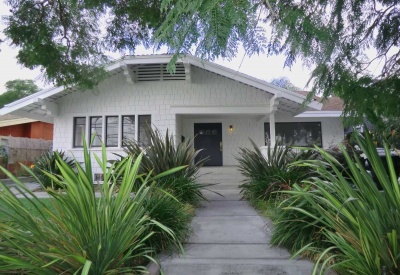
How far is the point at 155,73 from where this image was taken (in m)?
11.6

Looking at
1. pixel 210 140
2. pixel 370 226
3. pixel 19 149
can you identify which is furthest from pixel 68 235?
pixel 19 149

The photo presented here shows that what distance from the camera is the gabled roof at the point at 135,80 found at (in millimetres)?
10555

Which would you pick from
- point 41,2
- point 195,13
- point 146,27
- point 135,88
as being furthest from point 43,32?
point 195,13

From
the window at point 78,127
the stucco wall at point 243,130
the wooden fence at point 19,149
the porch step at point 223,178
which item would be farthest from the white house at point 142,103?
the wooden fence at point 19,149

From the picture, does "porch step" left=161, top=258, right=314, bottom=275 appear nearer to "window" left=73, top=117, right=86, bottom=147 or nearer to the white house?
the white house

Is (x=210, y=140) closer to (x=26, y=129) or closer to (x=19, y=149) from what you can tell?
(x=19, y=149)

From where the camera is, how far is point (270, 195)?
267 inches

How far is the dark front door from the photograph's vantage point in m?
14.4

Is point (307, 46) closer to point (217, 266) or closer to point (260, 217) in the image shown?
point (217, 266)

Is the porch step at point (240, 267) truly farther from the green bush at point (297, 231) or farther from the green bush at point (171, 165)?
the green bush at point (171, 165)

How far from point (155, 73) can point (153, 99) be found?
3.04ft

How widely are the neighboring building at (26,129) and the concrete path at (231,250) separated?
20851 millimetres

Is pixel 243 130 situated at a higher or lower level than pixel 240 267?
higher

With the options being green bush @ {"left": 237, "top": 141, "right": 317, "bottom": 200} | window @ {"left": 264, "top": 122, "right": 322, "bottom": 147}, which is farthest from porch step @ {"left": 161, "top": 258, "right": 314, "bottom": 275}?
window @ {"left": 264, "top": 122, "right": 322, "bottom": 147}
